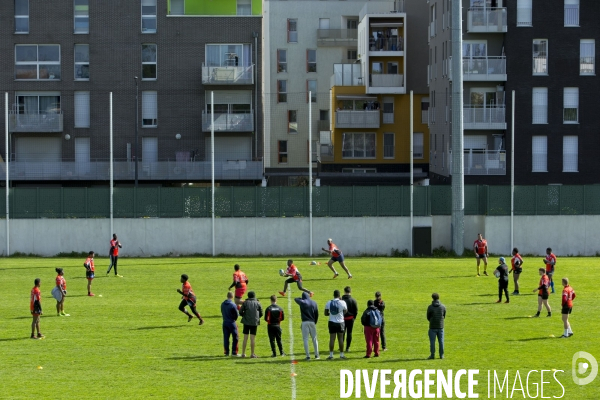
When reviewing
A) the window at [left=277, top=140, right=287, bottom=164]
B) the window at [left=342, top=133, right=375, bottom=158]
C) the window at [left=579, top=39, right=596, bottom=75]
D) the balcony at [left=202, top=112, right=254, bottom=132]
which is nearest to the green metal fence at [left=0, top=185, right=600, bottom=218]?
the window at [left=579, top=39, right=596, bottom=75]

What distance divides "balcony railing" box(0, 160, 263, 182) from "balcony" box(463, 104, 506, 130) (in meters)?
15.3

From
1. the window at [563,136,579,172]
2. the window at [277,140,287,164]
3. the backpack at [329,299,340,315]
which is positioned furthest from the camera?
the window at [277,140,287,164]

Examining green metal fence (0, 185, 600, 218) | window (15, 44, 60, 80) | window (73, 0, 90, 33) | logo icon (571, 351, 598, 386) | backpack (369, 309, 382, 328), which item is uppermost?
window (73, 0, 90, 33)

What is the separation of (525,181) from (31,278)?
35909 mm

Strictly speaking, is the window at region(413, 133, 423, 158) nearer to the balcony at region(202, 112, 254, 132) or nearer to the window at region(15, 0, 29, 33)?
the balcony at region(202, 112, 254, 132)

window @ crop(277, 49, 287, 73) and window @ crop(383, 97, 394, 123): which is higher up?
window @ crop(277, 49, 287, 73)

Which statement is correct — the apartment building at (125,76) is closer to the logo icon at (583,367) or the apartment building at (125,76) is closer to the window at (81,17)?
the window at (81,17)

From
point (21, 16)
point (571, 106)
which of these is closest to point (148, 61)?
point (21, 16)

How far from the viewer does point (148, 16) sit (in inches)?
2864

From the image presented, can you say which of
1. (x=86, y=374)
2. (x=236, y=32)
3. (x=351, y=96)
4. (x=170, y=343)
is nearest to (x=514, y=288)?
(x=170, y=343)

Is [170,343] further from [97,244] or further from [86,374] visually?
[97,244]

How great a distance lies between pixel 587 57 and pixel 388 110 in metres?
23.5

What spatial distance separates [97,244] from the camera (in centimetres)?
5609

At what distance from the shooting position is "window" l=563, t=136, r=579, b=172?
66.9m
